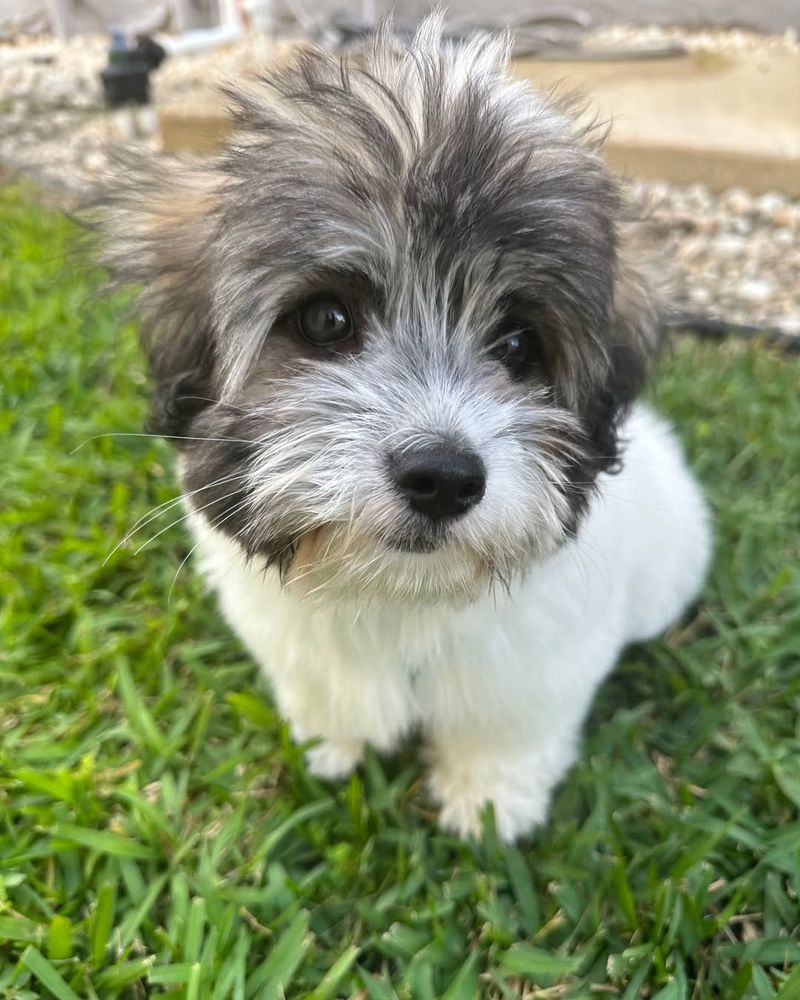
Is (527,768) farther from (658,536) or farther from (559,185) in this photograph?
(559,185)

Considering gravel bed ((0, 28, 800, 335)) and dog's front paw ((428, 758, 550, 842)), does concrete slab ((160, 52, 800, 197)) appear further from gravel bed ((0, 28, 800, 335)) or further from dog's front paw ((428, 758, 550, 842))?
dog's front paw ((428, 758, 550, 842))

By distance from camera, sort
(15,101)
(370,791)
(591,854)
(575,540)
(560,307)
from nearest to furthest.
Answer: (560,307), (575,540), (591,854), (370,791), (15,101)

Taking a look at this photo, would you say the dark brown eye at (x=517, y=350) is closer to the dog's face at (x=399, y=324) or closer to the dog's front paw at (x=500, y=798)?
the dog's face at (x=399, y=324)

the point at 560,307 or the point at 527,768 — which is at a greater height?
the point at 560,307

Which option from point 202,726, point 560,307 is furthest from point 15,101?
point 560,307

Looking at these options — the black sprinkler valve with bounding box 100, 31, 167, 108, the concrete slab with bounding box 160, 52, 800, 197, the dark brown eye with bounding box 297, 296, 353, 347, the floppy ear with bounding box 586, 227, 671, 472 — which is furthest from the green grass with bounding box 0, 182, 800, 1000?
the black sprinkler valve with bounding box 100, 31, 167, 108

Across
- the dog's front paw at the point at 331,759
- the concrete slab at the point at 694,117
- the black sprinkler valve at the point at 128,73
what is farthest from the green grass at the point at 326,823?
the black sprinkler valve at the point at 128,73
